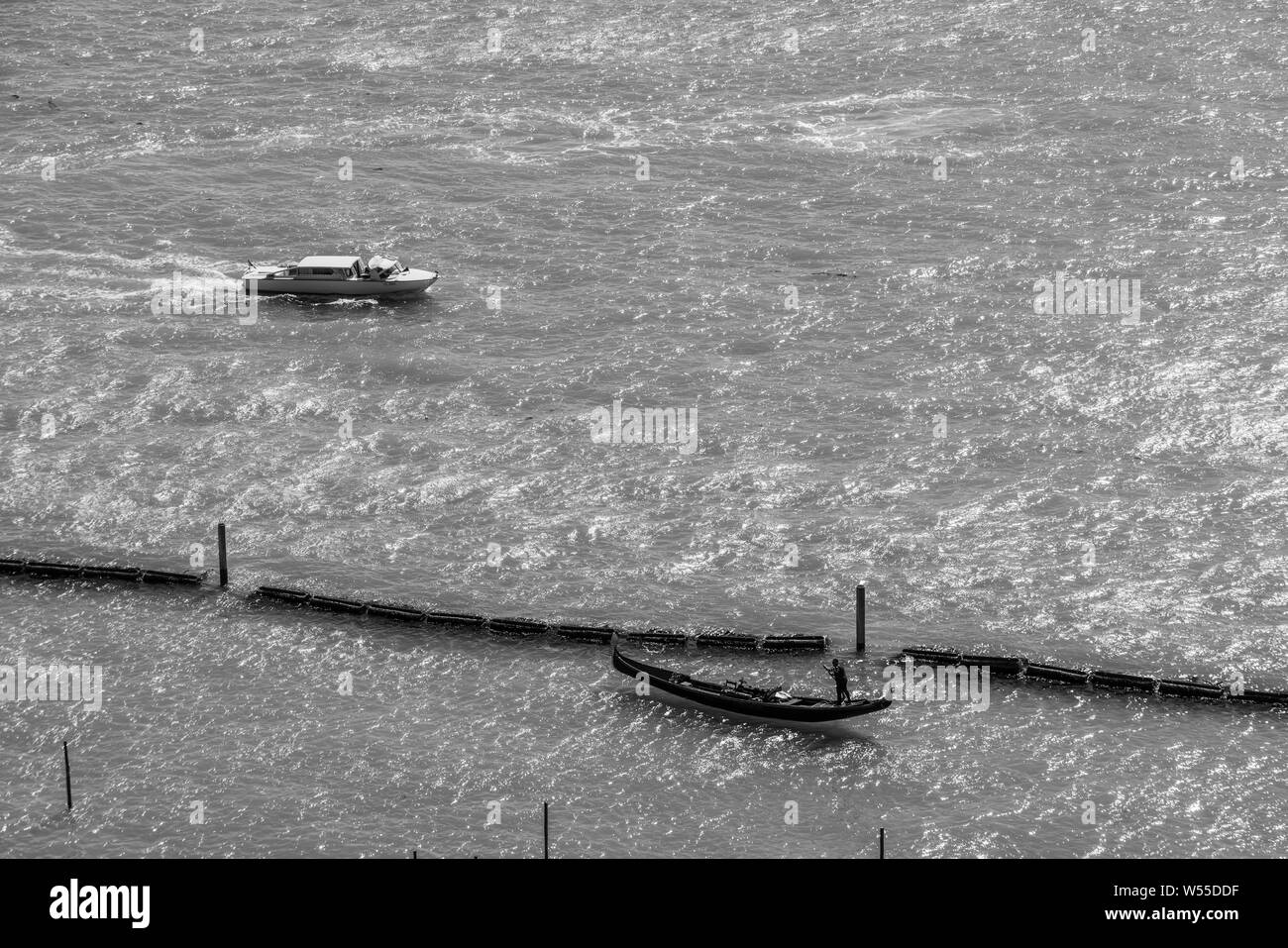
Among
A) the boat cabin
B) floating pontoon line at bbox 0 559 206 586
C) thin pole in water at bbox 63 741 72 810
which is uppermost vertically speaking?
the boat cabin

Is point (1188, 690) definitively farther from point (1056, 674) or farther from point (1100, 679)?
point (1056, 674)

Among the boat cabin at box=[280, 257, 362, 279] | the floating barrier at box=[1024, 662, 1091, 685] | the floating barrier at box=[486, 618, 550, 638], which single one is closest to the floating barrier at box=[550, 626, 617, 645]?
the floating barrier at box=[486, 618, 550, 638]

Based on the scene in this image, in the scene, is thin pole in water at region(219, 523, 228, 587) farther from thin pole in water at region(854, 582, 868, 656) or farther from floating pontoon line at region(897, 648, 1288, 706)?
floating pontoon line at region(897, 648, 1288, 706)

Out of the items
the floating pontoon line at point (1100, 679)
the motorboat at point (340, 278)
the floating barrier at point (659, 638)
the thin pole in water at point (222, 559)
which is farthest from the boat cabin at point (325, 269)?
the floating pontoon line at point (1100, 679)

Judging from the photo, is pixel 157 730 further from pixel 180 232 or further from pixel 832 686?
pixel 180 232

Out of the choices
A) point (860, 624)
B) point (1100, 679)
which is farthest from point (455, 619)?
point (1100, 679)

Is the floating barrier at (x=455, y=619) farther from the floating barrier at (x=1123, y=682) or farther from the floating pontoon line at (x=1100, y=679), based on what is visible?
the floating barrier at (x=1123, y=682)

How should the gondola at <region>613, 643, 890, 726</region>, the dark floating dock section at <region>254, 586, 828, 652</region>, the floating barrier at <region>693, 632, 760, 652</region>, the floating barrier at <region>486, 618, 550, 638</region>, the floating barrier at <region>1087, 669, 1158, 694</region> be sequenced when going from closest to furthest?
the gondola at <region>613, 643, 890, 726</region> < the floating barrier at <region>1087, 669, 1158, 694</region> < the dark floating dock section at <region>254, 586, 828, 652</region> < the floating barrier at <region>693, 632, 760, 652</region> < the floating barrier at <region>486, 618, 550, 638</region>

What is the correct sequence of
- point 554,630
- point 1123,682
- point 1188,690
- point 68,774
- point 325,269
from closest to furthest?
point 68,774 < point 1188,690 < point 1123,682 < point 554,630 < point 325,269
